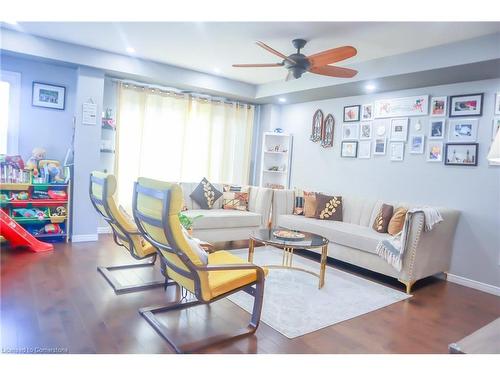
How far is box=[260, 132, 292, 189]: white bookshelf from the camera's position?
20.1 feet

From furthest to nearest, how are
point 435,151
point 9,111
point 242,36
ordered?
point 9,111
point 435,151
point 242,36

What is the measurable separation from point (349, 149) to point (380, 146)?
0.52 meters

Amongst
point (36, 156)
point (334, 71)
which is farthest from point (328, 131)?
point (36, 156)

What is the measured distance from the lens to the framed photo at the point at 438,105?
4059 millimetres

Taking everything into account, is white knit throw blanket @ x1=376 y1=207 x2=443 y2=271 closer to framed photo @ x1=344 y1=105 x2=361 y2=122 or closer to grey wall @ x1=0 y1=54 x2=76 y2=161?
framed photo @ x1=344 y1=105 x2=361 y2=122

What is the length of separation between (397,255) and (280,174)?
312cm

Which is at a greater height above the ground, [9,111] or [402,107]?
[402,107]

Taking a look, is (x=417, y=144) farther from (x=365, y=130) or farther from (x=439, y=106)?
(x=365, y=130)

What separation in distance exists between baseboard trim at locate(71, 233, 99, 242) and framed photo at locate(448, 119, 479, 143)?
460cm

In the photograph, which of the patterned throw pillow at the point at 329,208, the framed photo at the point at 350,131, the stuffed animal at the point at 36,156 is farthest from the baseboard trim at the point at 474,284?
the stuffed animal at the point at 36,156

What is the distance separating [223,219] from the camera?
4605mm

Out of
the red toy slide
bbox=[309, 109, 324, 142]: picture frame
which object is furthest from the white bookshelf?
the red toy slide
